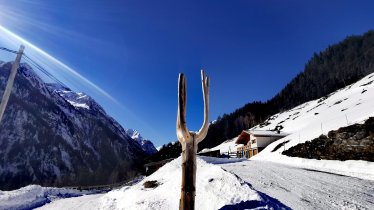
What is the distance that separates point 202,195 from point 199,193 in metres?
0.42

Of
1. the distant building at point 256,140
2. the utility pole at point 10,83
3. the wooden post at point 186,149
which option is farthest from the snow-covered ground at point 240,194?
the distant building at point 256,140

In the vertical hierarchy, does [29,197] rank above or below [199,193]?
below

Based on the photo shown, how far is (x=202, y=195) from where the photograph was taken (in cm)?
1695

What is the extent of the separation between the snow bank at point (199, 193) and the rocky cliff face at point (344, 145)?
2102 centimetres

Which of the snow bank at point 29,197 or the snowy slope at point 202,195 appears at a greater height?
the snowy slope at point 202,195

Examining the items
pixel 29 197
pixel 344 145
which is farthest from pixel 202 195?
pixel 344 145

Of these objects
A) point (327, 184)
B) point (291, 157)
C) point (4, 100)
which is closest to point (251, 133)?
point (291, 157)

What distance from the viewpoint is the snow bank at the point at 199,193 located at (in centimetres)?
1555

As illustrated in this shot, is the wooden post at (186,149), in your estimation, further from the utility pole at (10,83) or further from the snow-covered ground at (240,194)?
the utility pole at (10,83)

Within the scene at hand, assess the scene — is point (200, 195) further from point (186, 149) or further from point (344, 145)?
point (344, 145)

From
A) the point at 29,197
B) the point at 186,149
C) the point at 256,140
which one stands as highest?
the point at 256,140

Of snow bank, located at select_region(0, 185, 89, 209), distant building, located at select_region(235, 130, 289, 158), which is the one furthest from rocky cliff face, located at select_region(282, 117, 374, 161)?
snow bank, located at select_region(0, 185, 89, 209)

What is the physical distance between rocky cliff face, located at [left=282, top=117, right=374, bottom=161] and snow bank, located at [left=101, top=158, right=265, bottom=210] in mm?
21020

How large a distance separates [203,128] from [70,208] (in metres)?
18.9
